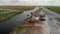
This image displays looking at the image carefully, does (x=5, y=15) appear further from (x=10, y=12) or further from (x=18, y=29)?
(x=18, y=29)

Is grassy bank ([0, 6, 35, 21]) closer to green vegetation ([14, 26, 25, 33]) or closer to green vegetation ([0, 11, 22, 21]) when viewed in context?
green vegetation ([0, 11, 22, 21])

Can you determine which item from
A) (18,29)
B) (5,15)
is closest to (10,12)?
(5,15)

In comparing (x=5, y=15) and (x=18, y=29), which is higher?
(x=5, y=15)

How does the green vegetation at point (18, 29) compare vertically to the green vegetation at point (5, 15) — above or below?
below

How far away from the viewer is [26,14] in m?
1.27

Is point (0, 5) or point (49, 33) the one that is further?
point (0, 5)

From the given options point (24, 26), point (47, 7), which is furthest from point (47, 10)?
point (24, 26)

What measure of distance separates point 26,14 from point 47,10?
24cm

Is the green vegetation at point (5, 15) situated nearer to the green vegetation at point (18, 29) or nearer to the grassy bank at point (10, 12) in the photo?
the grassy bank at point (10, 12)

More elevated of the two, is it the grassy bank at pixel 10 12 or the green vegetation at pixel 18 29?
the grassy bank at pixel 10 12

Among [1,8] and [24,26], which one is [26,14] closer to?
[24,26]

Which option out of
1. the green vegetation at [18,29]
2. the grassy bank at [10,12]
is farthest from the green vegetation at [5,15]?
the green vegetation at [18,29]

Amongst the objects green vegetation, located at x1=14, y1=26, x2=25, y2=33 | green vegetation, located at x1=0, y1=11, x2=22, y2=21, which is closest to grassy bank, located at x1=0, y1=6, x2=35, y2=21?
green vegetation, located at x1=0, y1=11, x2=22, y2=21

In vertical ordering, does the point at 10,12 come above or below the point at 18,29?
above
